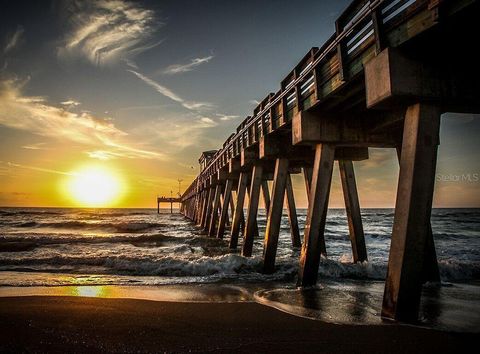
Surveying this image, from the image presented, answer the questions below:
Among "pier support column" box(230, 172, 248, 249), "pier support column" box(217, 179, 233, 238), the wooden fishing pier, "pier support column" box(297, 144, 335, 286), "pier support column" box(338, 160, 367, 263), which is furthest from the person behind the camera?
"pier support column" box(217, 179, 233, 238)

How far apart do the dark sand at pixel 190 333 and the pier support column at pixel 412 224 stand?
1.02 feet

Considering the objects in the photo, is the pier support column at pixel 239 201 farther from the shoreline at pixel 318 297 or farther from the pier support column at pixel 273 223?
the shoreline at pixel 318 297

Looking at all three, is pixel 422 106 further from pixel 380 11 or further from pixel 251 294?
pixel 251 294

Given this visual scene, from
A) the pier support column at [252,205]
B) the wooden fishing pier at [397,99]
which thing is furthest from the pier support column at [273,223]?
the pier support column at [252,205]

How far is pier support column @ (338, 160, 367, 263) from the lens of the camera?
873 centimetres

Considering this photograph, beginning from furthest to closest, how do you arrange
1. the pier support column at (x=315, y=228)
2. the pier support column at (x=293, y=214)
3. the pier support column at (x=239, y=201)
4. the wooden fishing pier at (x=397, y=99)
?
the pier support column at (x=293, y=214)
the pier support column at (x=239, y=201)
the pier support column at (x=315, y=228)
the wooden fishing pier at (x=397, y=99)

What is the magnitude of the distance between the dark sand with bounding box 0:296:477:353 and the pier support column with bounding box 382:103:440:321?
0.31 meters

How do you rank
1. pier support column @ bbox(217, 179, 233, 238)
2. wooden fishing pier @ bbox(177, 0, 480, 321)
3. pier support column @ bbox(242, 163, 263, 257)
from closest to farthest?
wooden fishing pier @ bbox(177, 0, 480, 321) < pier support column @ bbox(242, 163, 263, 257) < pier support column @ bbox(217, 179, 233, 238)

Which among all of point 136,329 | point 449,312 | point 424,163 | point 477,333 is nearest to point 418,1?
point 424,163

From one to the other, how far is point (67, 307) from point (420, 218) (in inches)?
191

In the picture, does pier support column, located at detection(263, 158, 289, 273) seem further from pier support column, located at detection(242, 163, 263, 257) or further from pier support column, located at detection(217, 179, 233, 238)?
pier support column, located at detection(217, 179, 233, 238)

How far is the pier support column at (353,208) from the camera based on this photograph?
8727mm

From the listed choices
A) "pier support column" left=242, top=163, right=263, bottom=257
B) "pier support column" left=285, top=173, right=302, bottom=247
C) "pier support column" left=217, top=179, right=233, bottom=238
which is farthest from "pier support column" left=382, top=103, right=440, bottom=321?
"pier support column" left=217, top=179, right=233, bottom=238

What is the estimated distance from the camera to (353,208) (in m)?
8.68
